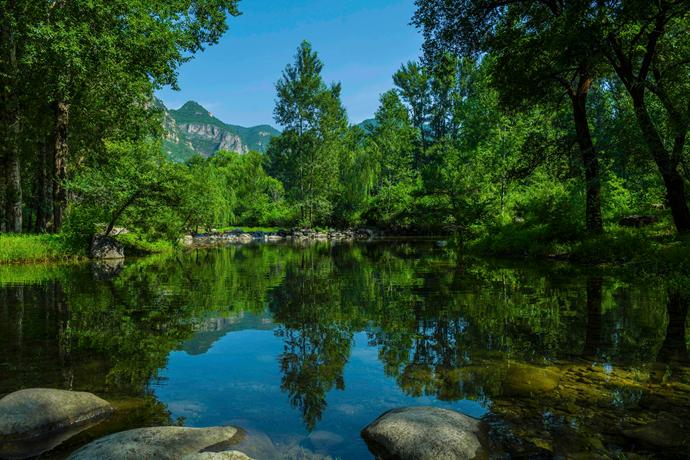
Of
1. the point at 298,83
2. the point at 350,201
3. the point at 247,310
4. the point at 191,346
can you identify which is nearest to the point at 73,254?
the point at 247,310

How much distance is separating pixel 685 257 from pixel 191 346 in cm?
1200

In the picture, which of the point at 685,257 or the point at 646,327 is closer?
the point at 646,327

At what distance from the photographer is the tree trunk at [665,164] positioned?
32.4ft

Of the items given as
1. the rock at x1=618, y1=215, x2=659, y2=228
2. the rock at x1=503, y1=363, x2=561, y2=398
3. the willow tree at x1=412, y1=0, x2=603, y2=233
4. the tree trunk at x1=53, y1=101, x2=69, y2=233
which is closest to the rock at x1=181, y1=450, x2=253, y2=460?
the rock at x1=503, y1=363, x2=561, y2=398

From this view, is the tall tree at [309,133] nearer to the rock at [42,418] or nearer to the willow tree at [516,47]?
the willow tree at [516,47]

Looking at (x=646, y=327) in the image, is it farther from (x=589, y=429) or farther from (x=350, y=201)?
(x=350, y=201)

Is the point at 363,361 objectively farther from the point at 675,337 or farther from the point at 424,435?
the point at 675,337

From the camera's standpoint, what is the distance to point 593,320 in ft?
21.2

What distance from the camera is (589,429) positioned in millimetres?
3145

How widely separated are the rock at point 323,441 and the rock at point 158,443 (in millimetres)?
606

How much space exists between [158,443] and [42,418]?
1.31m

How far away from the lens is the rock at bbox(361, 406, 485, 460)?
9.18 feet

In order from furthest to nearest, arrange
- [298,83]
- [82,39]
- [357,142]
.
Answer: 1. [357,142]
2. [298,83]
3. [82,39]

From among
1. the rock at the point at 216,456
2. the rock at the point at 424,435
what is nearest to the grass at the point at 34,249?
the rock at the point at 216,456
